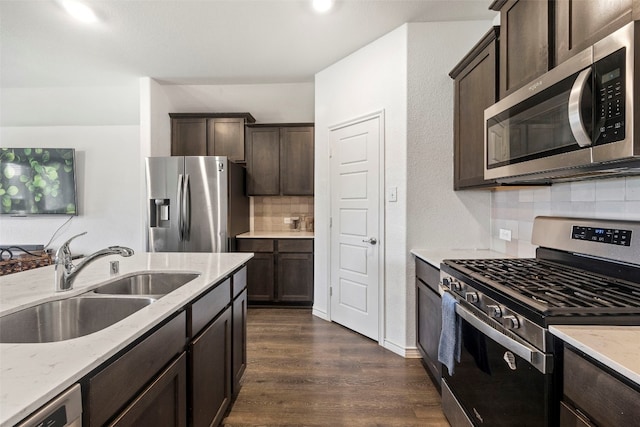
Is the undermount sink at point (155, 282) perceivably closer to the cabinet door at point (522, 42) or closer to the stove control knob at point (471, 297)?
the stove control knob at point (471, 297)

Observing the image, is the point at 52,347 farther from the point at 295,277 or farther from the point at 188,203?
the point at 295,277

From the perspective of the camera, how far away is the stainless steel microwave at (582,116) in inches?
37.8

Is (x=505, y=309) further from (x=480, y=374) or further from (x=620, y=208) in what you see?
(x=620, y=208)

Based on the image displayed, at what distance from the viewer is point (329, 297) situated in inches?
131

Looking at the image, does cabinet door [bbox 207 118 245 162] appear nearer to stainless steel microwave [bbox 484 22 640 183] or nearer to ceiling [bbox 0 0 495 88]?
ceiling [bbox 0 0 495 88]

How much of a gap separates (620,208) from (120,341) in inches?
81.0

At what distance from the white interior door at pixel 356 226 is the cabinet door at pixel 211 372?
59.1 inches

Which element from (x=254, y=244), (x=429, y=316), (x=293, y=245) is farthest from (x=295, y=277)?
(x=429, y=316)

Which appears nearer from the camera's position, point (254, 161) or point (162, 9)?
point (162, 9)

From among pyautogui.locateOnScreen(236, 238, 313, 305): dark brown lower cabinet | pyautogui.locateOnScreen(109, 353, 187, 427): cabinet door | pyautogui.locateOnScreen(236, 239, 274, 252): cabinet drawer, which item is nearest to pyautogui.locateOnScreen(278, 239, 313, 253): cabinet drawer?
pyautogui.locateOnScreen(236, 238, 313, 305): dark brown lower cabinet

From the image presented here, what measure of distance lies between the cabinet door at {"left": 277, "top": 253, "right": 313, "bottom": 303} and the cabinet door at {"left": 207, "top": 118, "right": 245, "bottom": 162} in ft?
4.93

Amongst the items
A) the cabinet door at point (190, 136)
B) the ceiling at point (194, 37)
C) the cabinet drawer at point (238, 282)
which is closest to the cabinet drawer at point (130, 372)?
the cabinet drawer at point (238, 282)

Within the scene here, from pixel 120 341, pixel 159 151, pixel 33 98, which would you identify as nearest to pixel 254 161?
pixel 159 151

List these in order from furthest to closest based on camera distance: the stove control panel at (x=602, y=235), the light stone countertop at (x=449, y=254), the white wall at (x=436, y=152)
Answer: the white wall at (x=436, y=152) < the light stone countertop at (x=449, y=254) < the stove control panel at (x=602, y=235)
